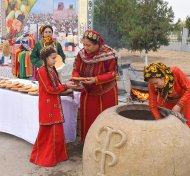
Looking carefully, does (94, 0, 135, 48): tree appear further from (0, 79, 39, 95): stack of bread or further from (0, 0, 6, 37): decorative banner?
(0, 79, 39, 95): stack of bread

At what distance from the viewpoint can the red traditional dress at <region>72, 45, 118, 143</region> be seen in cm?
356

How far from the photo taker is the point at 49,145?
3.72m

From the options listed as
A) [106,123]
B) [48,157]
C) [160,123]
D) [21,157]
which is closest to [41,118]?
[48,157]

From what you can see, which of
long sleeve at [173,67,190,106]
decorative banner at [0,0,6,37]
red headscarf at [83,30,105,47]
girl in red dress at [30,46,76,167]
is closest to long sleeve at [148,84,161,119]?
long sleeve at [173,67,190,106]

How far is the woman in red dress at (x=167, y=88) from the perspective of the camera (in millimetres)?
2689

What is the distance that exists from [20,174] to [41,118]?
26.7 inches

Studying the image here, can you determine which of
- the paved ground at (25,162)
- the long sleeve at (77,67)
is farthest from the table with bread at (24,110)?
the long sleeve at (77,67)

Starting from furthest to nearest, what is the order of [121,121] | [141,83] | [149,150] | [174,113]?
[141,83]
[174,113]
[121,121]
[149,150]

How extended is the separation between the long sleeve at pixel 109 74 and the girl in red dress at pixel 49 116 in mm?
307

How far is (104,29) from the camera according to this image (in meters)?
17.5

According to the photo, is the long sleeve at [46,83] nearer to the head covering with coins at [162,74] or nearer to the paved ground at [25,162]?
the paved ground at [25,162]

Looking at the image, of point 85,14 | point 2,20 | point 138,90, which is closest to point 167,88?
point 138,90

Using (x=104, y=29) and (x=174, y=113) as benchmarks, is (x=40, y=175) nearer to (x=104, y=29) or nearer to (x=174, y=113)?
(x=174, y=113)

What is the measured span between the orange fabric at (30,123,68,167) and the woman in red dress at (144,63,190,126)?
4.20 feet
